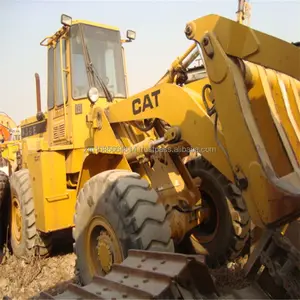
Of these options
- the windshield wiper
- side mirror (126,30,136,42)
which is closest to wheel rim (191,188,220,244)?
the windshield wiper

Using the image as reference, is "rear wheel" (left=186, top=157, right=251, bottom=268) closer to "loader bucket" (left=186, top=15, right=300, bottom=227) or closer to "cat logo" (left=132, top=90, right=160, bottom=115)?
"cat logo" (left=132, top=90, right=160, bottom=115)

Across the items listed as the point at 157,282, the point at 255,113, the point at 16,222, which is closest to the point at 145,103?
the point at 255,113

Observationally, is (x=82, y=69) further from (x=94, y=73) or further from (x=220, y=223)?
(x=220, y=223)

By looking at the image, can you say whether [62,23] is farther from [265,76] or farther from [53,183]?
[265,76]

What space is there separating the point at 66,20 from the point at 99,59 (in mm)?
668

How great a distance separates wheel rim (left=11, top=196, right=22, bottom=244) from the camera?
17.9 feet

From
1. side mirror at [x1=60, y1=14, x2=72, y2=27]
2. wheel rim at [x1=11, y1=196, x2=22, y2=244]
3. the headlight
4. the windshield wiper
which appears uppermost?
side mirror at [x1=60, y1=14, x2=72, y2=27]

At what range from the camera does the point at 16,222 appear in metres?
5.61

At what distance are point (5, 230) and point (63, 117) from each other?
2.56 meters

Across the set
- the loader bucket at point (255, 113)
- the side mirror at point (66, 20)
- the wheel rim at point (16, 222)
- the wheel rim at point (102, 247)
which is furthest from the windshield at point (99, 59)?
the loader bucket at point (255, 113)

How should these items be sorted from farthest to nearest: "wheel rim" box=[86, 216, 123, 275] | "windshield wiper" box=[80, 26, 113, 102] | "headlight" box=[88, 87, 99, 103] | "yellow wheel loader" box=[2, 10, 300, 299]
A: "windshield wiper" box=[80, 26, 113, 102] < "headlight" box=[88, 87, 99, 103] < "wheel rim" box=[86, 216, 123, 275] < "yellow wheel loader" box=[2, 10, 300, 299]

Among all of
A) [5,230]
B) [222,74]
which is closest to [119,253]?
[222,74]

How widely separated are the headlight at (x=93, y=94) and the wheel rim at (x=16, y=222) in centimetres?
232

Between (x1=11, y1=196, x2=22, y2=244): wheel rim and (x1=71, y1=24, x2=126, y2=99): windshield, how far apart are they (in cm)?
223
